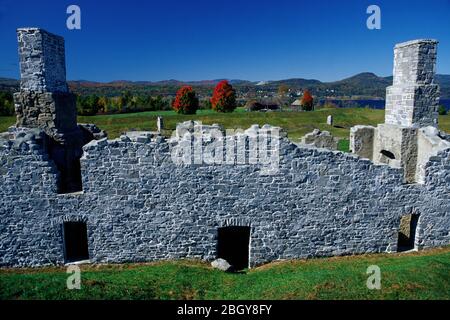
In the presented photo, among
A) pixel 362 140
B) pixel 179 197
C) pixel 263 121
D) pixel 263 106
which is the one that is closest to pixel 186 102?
pixel 263 121

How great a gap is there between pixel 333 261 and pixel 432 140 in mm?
5813

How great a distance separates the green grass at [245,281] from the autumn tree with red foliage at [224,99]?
68.2m

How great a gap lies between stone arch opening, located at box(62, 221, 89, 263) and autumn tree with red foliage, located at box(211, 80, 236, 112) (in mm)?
65841

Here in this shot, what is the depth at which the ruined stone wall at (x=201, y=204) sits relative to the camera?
468 inches

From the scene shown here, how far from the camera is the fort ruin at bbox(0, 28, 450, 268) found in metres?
11.9

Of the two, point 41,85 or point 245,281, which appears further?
point 41,85

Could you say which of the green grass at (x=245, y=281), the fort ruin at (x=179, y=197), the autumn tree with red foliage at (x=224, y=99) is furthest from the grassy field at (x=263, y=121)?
the green grass at (x=245, y=281)

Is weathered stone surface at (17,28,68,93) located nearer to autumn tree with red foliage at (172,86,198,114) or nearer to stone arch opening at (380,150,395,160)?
stone arch opening at (380,150,395,160)

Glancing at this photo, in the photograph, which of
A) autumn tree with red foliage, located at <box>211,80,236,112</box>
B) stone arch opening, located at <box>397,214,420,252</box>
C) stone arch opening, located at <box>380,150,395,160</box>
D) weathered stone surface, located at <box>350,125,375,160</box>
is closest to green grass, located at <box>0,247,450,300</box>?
stone arch opening, located at <box>397,214,420,252</box>

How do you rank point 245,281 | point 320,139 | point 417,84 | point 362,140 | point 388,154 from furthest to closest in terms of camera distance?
point 320,139 → point 362,140 → point 388,154 → point 417,84 → point 245,281

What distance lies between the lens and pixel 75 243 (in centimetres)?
1412

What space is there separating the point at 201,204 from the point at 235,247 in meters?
3.13

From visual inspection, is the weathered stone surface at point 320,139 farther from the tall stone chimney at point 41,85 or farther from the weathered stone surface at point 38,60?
the weathered stone surface at point 38,60

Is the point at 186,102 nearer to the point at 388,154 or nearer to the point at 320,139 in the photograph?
the point at 320,139
